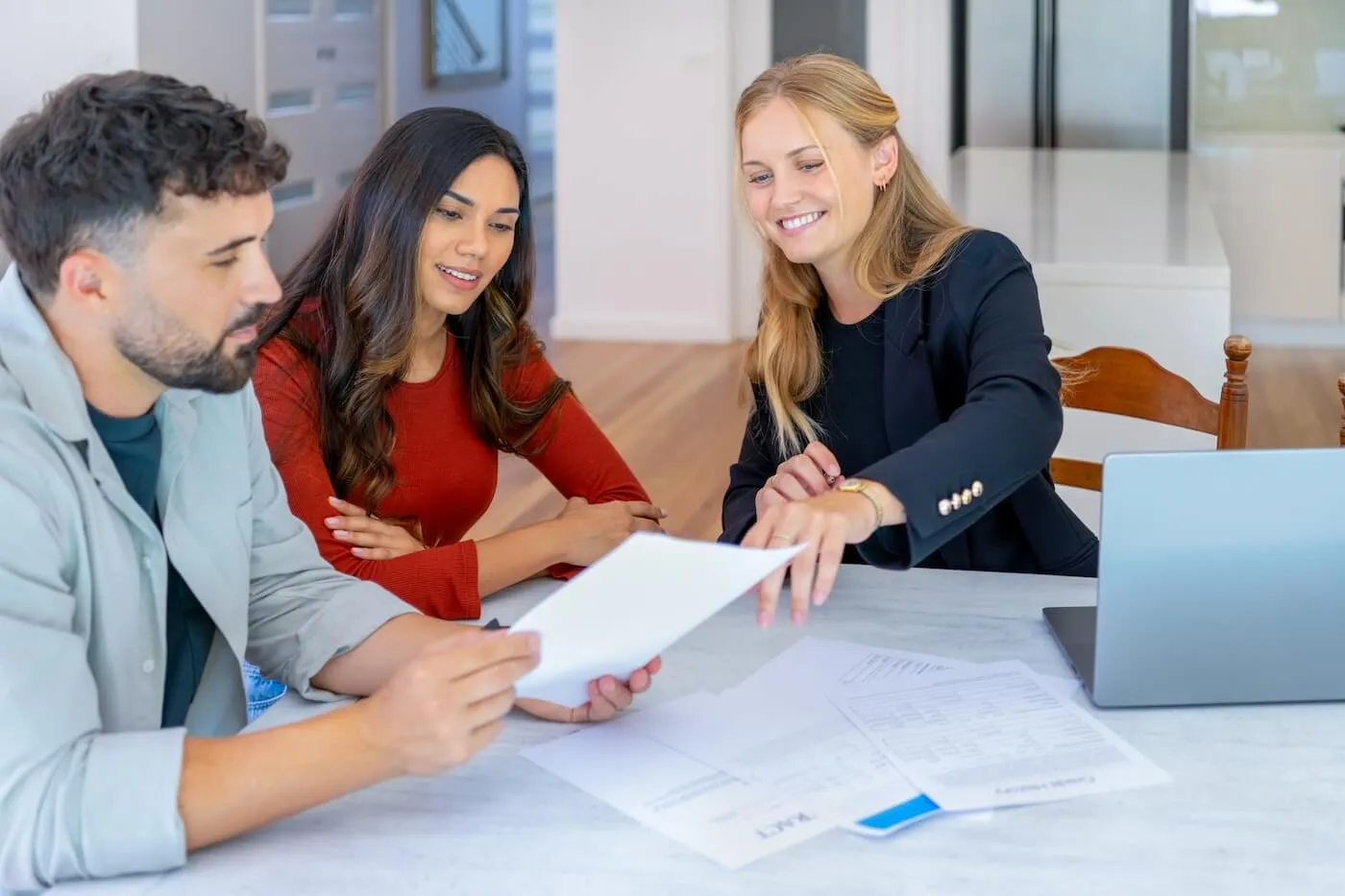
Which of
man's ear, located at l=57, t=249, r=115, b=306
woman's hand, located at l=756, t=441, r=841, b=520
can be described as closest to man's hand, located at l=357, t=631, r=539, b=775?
man's ear, located at l=57, t=249, r=115, b=306

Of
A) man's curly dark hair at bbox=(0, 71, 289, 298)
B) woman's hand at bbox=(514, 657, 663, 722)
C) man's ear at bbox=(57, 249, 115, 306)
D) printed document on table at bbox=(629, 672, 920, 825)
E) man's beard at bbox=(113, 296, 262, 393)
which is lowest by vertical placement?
printed document on table at bbox=(629, 672, 920, 825)

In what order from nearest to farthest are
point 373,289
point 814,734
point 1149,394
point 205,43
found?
point 814,734 → point 373,289 → point 1149,394 → point 205,43

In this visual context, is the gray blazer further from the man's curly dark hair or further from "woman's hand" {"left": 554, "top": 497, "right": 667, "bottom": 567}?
"woman's hand" {"left": 554, "top": 497, "right": 667, "bottom": 567}

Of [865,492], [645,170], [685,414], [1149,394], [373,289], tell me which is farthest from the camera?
[645,170]

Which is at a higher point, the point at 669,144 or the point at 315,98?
the point at 315,98

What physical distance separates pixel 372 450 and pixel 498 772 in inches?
32.5

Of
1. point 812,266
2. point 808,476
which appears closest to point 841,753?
point 808,476

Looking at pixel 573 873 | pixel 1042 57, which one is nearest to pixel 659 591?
pixel 573 873

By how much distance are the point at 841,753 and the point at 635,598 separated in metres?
0.28

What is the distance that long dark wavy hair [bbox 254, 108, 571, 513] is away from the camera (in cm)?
206

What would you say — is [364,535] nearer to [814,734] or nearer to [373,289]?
[373,289]

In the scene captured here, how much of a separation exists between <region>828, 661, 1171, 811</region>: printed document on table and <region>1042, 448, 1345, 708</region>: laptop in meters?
0.07

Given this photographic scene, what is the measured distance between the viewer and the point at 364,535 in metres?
1.96

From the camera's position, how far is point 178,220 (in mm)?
1280
